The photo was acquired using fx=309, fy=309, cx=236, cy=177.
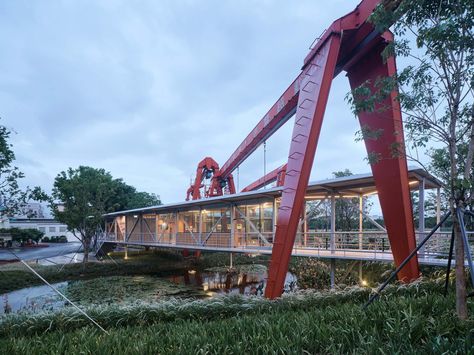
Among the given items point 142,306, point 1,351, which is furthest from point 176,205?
point 1,351

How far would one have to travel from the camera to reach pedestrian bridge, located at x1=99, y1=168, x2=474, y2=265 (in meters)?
11.0

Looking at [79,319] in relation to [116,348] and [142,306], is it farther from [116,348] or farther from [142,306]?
[116,348]

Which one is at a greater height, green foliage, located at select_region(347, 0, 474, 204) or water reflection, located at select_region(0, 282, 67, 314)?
green foliage, located at select_region(347, 0, 474, 204)

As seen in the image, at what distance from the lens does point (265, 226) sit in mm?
16078

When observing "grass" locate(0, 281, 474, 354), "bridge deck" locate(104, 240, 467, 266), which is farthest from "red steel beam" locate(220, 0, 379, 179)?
"grass" locate(0, 281, 474, 354)

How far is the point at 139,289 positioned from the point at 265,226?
22.8ft

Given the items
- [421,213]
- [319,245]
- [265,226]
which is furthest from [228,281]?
[421,213]

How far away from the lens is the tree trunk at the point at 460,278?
420 cm

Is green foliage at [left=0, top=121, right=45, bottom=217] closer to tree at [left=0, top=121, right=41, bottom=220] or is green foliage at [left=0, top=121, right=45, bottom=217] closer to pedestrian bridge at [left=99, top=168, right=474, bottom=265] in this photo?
tree at [left=0, top=121, right=41, bottom=220]

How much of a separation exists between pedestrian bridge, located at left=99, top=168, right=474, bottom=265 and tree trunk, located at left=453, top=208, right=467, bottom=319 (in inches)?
193

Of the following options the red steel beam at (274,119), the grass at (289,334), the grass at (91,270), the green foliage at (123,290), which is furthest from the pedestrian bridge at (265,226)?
the grass at (289,334)

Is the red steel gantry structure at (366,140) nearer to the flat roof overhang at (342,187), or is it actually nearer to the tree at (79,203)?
the flat roof overhang at (342,187)

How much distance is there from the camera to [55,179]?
70.3ft

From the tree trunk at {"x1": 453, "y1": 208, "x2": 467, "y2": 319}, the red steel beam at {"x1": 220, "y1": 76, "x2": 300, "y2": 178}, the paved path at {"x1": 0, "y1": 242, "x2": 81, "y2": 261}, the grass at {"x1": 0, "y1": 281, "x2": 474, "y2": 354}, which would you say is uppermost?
the red steel beam at {"x1": 220, "y1": 76, "x2": 300, "y2": 178}
